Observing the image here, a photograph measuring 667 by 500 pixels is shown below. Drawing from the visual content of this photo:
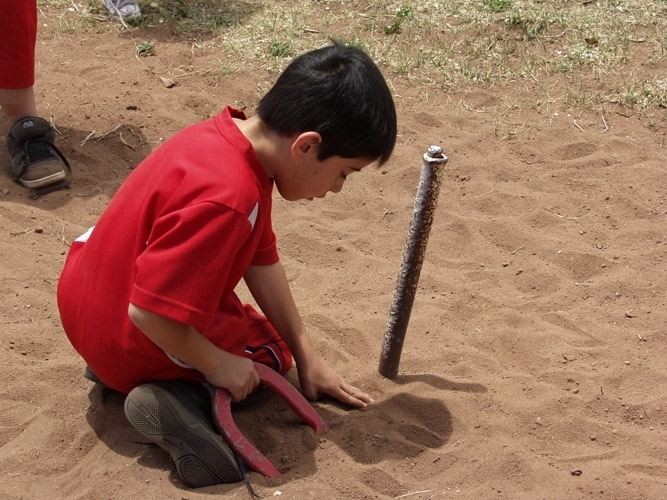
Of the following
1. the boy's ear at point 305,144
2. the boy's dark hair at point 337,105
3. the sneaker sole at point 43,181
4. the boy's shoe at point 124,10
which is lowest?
the sneaker sole at point 43,181

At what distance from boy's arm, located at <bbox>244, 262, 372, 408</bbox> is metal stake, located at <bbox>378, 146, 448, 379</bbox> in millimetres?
162

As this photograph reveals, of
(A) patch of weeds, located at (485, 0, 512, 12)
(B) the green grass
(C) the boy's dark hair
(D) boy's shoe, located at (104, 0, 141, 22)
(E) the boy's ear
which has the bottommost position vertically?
(D) boy's shoe, located at (104, 0, 141, 22)

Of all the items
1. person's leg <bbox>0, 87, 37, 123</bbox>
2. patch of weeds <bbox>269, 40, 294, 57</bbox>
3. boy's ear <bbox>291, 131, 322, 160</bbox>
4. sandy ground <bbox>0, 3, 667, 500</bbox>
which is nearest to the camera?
boy's ear <bbox>291, 131, 322, 160</bbox>

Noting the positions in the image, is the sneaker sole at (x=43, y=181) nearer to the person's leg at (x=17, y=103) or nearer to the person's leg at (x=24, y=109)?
the person's leg at (x=24, y=109)

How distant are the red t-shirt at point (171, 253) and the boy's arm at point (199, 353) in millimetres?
55

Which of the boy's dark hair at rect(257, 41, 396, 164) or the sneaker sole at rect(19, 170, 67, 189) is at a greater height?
the boy's dark hair at rect(257, 41, 396, 164)

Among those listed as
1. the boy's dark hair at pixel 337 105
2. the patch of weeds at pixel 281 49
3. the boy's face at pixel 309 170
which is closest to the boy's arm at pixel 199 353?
the boy's face at pixel 309 170

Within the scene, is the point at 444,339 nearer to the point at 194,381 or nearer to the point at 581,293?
the point at 581,293

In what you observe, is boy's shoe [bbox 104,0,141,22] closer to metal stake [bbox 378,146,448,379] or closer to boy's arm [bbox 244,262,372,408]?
boy's arm [bbox 244,262,372,408]

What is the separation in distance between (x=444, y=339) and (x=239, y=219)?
1.24 metres

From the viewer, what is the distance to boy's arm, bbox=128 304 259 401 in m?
2.24

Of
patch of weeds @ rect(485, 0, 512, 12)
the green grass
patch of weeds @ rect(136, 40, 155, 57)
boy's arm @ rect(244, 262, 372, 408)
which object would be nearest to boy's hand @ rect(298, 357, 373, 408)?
boy's arm @ rect(244, 262, 372, 408)

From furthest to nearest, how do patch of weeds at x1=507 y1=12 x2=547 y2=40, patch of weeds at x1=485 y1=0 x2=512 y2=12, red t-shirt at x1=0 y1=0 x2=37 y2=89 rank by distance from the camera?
1. patch of weeds at x1=485 y1=0 x2=512 y2=12
2. patch of weeds at x1=507 y1=12 x2=547 y2=40
3. red t-shirt at x1=0 y1=0 x2=37 y2=89

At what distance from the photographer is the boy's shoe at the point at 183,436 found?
2471 mm
